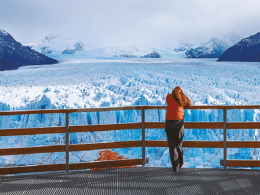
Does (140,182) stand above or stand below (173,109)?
below

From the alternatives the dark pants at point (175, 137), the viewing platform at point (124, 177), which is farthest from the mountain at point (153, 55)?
the dark pants at point (175, 137)

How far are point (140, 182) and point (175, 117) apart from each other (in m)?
0.89

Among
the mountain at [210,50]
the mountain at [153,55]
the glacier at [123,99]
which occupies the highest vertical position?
the mountain at [210,50]

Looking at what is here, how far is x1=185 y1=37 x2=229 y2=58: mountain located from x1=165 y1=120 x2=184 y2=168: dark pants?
31.3m

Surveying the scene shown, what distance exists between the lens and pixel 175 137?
128 inches

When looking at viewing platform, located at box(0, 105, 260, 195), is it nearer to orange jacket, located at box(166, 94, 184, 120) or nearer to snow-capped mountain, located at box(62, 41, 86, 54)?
orange jacket, located at box(166, 94, 184, 120)

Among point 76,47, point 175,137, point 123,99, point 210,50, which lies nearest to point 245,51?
point 210,50

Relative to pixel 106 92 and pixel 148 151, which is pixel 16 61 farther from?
pixel 148 151

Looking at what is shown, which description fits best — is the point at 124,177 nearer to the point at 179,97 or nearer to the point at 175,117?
the point at 175,117

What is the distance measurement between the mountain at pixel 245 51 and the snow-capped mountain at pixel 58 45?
60.8ft

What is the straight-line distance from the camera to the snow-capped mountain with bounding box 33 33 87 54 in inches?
1099

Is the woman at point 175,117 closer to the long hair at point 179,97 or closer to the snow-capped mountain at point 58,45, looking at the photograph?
the long hair at point 179,97

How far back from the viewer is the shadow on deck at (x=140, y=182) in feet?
9.22

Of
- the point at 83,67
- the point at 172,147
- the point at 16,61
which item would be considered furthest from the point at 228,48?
the point at 172,147
